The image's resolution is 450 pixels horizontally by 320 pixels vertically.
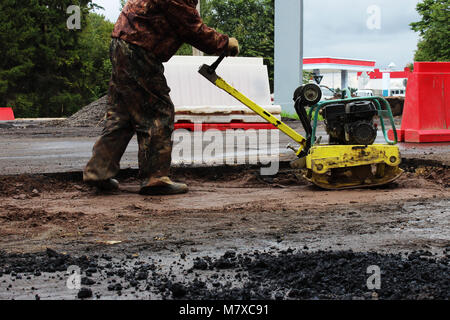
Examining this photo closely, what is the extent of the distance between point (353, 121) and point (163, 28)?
2.05m

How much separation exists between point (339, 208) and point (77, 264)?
97.9 inches

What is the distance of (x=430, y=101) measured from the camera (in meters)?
10.4

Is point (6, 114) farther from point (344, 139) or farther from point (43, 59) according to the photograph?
point (344, 139)

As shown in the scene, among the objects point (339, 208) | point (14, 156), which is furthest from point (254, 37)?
point (339, 208)

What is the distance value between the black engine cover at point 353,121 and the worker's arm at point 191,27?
1250mm

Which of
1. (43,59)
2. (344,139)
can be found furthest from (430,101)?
(43,59)

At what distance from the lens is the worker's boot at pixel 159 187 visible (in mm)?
5879

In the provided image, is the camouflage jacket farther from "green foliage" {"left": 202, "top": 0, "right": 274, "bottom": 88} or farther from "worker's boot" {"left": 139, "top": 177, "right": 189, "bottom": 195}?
"green foliage" {"left": 202, "top": 0, "right": 274, "bottom": 88}

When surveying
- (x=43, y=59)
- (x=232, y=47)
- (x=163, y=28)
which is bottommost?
(x=232, y=47)

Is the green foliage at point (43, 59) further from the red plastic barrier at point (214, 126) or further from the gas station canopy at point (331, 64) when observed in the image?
the gas station canopy at point (331, 64)

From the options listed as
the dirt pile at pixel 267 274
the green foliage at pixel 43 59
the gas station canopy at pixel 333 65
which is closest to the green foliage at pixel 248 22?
the gas station canopy at pixel 333 65

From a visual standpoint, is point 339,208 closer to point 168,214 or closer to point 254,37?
point 168,214

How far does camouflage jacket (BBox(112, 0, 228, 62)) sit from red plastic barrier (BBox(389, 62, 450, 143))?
567 centimetres
